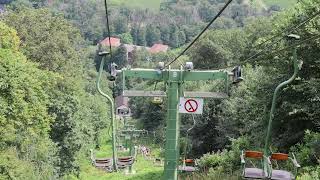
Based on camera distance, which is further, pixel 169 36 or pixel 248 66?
pixel 169 36

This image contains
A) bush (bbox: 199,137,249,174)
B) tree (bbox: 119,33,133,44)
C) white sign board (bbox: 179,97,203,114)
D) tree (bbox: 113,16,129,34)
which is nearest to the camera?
white sign board (bbox: 179,97,203,114)

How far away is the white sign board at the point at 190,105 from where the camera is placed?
38.0ft

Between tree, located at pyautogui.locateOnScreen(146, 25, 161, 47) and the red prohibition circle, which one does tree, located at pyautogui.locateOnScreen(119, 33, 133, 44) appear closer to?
tree, located at pyautogui.locateOnScreen(146, 25, 161, 47)

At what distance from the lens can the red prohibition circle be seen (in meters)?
11.6

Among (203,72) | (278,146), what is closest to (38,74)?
(278,146)

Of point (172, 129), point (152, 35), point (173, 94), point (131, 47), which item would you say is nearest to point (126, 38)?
point (152, 35)

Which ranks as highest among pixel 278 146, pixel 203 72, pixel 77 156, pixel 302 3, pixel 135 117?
pixel 302 3

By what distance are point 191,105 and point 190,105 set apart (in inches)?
0.9

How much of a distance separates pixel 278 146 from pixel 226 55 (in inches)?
1458

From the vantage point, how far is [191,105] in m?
11.6

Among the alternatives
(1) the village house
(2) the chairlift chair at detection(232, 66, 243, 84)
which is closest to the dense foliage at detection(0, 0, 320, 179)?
(2) the chairlift chair at detection(232, 66, 243, 84)

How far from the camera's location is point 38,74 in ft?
88.0

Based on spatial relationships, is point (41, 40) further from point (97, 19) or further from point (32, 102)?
point (97, 19)

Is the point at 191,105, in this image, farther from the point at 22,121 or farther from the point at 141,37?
the point at 141,37
